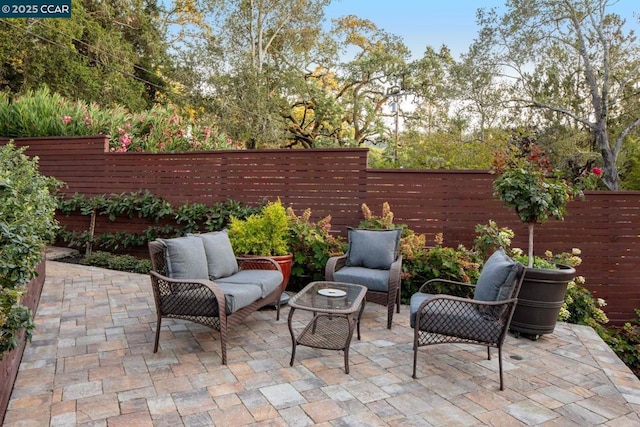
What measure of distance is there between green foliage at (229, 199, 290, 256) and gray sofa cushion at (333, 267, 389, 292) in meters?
0.85

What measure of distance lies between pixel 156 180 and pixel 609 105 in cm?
1347

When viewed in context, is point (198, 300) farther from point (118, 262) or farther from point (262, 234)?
point (118, 262)

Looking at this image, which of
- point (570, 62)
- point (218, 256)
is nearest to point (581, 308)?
point (218, 256)

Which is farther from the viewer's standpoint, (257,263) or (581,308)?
(581,308)

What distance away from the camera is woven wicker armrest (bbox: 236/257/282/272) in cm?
416

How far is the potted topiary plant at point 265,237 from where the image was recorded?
15.0 ft

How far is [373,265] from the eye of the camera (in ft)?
14.4

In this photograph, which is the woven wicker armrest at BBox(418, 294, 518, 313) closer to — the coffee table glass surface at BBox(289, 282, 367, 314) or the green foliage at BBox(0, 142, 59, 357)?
the coffee table glass surface at BBox(289, 282, 367, 314)

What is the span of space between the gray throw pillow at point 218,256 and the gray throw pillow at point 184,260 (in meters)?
0.18

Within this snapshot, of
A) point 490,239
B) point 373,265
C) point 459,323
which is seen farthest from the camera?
point 490,239

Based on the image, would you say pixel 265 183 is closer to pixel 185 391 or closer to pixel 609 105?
pixel 185 391

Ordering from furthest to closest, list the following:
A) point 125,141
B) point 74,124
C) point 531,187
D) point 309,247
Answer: point 74,124 → point 125,141 → point 309,247 → point 531,187

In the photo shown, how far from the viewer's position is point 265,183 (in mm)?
6094

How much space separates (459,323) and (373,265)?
164cm
